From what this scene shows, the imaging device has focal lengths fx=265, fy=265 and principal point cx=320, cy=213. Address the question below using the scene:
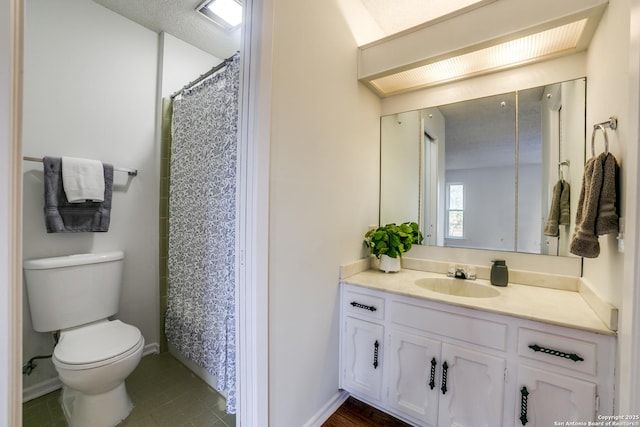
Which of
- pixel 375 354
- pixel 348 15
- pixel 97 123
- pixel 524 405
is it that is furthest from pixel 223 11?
pixel 524 405

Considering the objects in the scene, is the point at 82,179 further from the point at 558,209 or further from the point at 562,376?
the point at 558,209

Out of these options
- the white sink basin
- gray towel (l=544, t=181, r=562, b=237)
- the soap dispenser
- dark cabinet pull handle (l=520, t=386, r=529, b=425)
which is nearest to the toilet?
the white sink basin

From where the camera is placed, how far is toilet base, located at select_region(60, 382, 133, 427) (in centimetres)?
141

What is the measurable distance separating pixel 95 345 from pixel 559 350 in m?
2.29

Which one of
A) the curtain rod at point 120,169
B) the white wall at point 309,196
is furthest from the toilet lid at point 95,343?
the curtain rod at point 120,169

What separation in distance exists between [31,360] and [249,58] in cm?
217

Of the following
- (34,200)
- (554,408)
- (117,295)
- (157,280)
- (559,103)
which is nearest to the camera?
(554,408)

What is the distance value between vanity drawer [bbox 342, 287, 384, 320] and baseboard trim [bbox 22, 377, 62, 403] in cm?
195

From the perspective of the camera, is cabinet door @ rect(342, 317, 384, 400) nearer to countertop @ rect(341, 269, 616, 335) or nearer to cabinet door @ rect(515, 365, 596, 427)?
countertop @ rect(341, 269, 616, 335)

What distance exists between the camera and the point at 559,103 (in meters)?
1.53

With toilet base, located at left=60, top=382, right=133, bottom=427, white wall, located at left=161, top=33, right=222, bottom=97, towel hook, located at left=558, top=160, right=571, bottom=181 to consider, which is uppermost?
white wall, located at left=161, top=33, right=222, bottom=97

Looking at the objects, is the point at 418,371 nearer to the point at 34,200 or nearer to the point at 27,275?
the point at 27,275

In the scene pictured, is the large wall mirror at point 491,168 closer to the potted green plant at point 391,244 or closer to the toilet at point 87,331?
the potted green plant at point 391,244

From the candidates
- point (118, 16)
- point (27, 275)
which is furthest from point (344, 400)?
point (118, 16)
